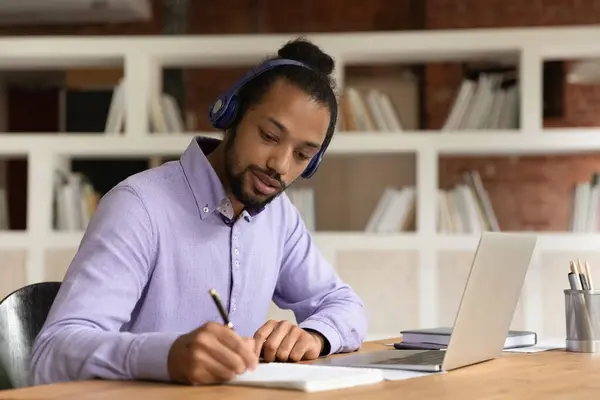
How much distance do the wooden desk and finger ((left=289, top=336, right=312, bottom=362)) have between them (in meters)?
0.28

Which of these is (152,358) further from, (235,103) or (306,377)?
(235,103)

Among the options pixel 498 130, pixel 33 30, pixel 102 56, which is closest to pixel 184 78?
pixel 33 30

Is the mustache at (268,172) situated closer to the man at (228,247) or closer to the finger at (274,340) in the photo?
the man at (228,247)

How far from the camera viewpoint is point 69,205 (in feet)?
14.0

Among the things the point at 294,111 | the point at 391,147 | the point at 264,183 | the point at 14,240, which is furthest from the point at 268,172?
the point at 14,240

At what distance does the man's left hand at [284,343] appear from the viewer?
162 centimetres

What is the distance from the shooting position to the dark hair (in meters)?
1.90

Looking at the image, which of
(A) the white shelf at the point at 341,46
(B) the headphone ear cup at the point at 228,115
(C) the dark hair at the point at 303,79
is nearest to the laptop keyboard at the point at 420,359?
(C) the dark hair at the point at 303,79

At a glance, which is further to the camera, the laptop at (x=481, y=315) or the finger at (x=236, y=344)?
the laptop at (x=481, y=315)

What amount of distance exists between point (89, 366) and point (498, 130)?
3105mm

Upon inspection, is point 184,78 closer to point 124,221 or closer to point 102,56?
point 102,56

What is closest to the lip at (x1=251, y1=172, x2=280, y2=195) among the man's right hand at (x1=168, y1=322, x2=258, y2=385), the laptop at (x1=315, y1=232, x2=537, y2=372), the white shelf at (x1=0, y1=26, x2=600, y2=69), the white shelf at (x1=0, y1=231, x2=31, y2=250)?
the laptop at (x1=315, y1=232, x2=537, y2=372)

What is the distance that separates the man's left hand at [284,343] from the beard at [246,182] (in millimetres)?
306

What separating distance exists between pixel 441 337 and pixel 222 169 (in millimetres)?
586
